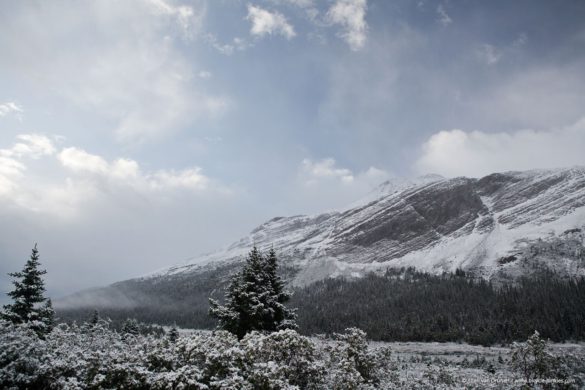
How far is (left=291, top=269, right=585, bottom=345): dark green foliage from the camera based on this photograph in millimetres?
107562

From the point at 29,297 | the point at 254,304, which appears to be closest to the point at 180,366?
the point at 254,304

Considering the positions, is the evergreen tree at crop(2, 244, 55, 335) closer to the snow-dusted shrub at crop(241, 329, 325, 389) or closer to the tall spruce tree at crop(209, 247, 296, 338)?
the tall spruce tree at crop(209, 247, 296, 338)

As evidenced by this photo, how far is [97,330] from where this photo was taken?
26312 millimetres

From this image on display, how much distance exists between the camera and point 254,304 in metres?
26.0

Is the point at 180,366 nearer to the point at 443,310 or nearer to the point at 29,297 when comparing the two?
the point at 29,297

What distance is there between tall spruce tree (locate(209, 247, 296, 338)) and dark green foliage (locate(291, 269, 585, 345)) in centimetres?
7030

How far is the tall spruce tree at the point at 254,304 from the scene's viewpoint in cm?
2578

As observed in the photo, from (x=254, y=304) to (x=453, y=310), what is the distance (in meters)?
122

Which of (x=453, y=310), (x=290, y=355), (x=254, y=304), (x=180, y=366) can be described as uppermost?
(x=254, y=304)

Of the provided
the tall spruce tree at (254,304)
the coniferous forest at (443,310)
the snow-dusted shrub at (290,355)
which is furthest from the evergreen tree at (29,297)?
the coniferous forest at (443,310)

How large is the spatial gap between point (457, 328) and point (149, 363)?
11776 cm

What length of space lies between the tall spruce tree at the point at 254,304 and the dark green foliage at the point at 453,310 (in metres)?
70.3

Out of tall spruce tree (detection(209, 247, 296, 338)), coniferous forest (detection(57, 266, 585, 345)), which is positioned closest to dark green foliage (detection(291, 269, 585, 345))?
coniferous forest (detection(57, 266, 585, 345))

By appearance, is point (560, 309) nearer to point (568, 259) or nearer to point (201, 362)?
point (568, 259)
